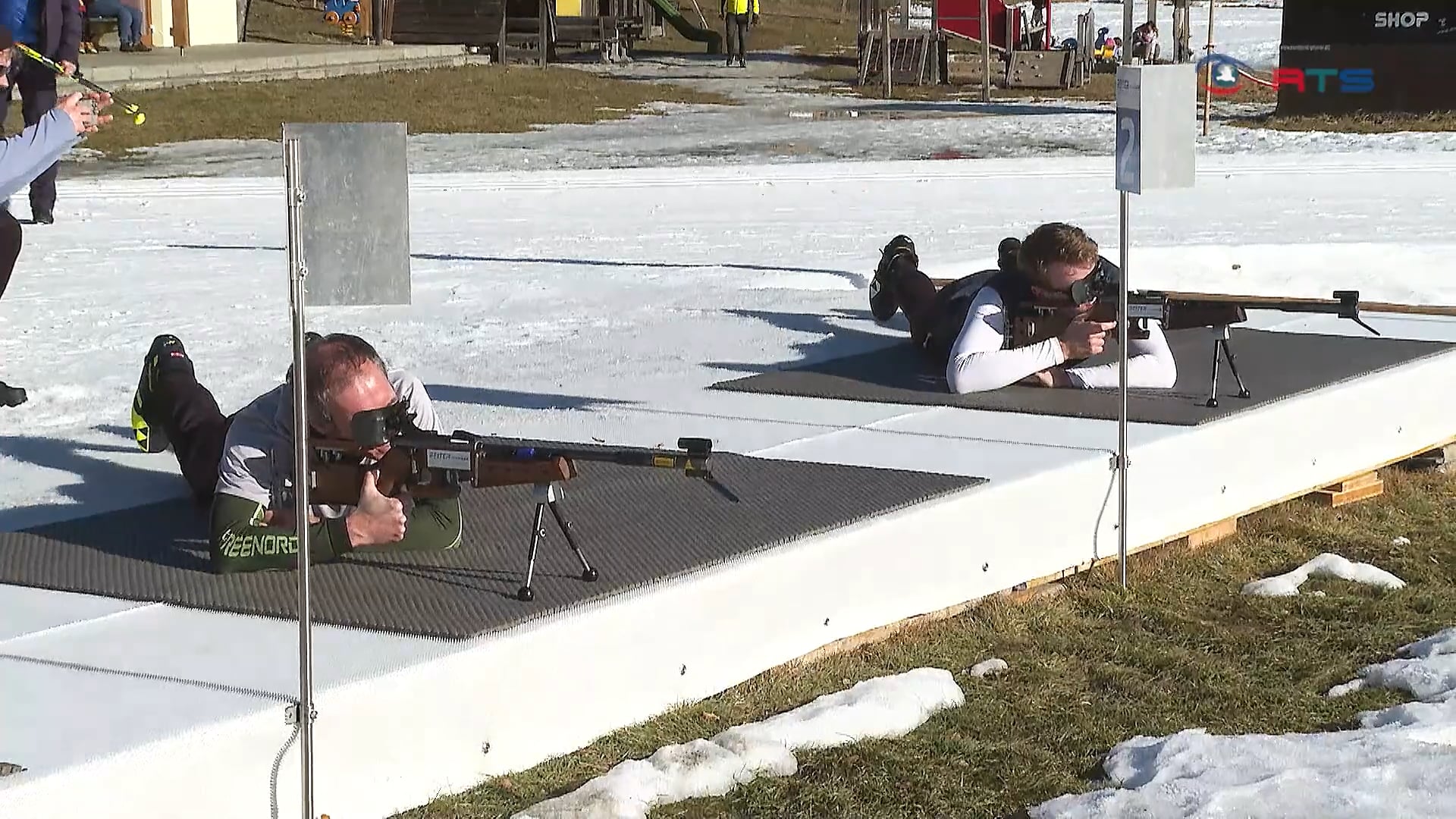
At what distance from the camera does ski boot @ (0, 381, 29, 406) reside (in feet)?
27.8

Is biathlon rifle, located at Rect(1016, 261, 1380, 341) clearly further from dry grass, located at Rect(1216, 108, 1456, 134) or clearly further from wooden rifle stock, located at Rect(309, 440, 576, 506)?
dry grass, located at Rect(1216, 108, 1456, 134)

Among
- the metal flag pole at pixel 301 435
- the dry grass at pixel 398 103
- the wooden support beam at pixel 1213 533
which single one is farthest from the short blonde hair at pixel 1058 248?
the dry grass at pixel 398 103

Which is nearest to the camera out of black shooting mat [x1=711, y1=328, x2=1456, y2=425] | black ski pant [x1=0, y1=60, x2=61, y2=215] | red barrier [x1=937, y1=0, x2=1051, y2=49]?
black shooting mat [x1=711, y1=328, x2=1456, y2=425]

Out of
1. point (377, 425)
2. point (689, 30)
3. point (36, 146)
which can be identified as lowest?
point (377, 425)

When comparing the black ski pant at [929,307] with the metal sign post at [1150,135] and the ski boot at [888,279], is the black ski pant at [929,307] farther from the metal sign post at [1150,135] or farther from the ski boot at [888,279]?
the metal sign post at [1150,135]

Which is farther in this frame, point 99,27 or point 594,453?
point 99,27

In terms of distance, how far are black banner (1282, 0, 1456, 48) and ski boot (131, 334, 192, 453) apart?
21872 millimetres

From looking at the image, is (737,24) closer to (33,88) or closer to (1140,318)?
(33,88)

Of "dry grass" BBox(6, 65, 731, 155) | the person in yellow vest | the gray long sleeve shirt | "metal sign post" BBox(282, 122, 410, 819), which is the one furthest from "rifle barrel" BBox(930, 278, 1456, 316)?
the person in yellow vest

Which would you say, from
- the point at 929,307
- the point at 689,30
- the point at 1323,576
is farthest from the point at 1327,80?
the point at 689,30

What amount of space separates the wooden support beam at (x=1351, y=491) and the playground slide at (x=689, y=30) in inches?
1568

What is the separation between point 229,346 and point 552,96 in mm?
22335

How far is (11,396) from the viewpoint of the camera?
851 centimetres

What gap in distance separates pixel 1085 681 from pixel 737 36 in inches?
1502
